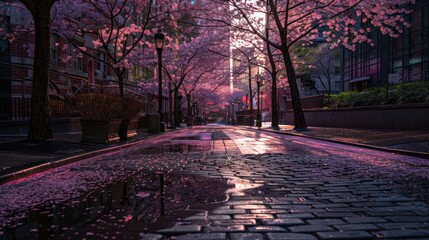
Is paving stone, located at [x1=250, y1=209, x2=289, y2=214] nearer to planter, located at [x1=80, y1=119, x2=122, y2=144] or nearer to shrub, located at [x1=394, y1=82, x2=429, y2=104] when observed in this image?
planter, located at [x1=80, y1=119, x2=122, y2=144]

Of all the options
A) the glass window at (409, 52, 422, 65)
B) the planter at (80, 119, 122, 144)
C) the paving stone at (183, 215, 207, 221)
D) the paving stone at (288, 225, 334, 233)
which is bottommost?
the paving stone at (288, 225, 334, 233)

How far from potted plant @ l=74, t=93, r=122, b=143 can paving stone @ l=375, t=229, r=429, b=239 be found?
998 centimetres

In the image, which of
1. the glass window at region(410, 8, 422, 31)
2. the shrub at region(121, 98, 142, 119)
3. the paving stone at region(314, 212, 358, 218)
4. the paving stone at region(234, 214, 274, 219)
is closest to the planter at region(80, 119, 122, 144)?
the shrub at region(121, 98, 142, 119)

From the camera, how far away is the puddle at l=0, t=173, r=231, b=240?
3430 millimetres

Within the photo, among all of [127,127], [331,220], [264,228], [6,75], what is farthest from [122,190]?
[6,75]

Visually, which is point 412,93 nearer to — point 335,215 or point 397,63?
point 397,63

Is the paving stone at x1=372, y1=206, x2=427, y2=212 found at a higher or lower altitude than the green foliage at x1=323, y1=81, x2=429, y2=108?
lower

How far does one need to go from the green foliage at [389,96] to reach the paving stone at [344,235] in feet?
53.7

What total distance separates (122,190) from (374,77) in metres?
37.1

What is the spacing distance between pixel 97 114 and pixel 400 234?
10.4 metres

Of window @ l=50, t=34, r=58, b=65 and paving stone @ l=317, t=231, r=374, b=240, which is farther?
window @ l=50, t=34, r=58, b=65

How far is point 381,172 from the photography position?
682 cm

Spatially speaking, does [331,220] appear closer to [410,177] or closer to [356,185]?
[356,185]

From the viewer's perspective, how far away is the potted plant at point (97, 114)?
1184 cm
